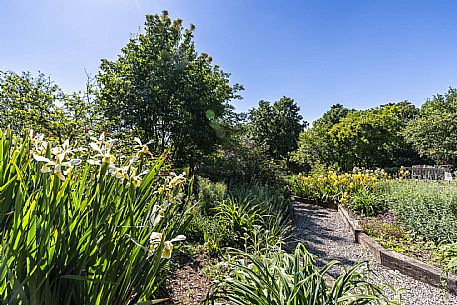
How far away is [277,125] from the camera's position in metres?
24.3

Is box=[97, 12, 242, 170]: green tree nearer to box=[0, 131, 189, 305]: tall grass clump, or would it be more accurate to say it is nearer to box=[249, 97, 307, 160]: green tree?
box=[0, 131, 189, 305]: tall grass clump

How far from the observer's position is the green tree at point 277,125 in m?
23.7

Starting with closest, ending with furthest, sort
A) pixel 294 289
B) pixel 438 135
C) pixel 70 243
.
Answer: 1. pixel 70 243
2. pixel 294 289
3. pixel 438 135

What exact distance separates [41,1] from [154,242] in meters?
3.87

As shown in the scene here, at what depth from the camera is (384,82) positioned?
908cm

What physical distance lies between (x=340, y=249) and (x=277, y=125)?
21.1 m

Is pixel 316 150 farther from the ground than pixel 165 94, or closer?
closer

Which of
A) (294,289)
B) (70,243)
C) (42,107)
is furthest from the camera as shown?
(42,107)

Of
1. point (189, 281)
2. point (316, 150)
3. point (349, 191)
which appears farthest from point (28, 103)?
point (316, 150)

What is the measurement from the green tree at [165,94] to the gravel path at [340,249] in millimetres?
2980

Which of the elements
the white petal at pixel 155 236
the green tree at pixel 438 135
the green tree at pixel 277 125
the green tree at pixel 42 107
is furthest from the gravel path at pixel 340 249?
the green tree at pixel 277 125

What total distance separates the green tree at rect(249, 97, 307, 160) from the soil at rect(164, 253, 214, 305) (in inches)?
801

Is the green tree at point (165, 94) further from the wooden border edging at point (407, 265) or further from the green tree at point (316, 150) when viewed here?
the green tree at point (316, 150)

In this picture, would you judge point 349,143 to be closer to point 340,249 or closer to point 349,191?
point 349,191
